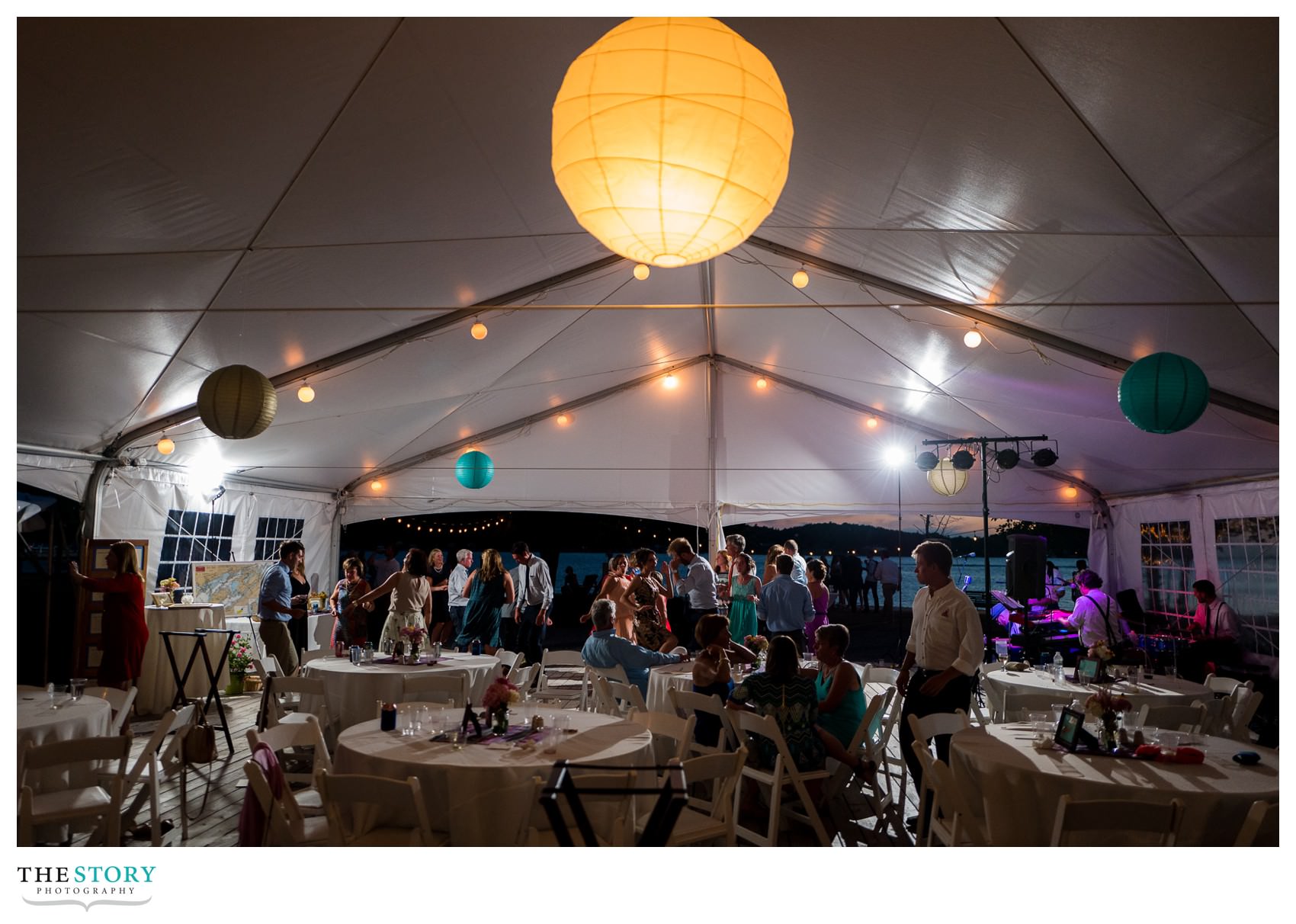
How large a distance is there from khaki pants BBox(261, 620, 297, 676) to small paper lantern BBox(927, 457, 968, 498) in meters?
7.09

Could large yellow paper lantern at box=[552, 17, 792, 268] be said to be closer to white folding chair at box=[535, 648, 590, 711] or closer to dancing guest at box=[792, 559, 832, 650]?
white folding chair at box=[535, 648, 590, 711]

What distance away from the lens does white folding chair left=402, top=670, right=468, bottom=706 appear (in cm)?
491

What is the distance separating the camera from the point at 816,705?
413 centimetres

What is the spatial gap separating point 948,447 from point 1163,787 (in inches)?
308

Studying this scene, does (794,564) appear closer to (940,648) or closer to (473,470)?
(940,648)

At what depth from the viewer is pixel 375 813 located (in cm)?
312

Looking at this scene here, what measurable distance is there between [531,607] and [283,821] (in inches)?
257

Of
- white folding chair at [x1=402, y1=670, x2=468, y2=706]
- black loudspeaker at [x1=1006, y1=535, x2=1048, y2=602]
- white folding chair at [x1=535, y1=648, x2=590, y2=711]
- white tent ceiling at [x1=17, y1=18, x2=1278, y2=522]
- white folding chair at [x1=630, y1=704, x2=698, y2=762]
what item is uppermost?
white tent ceiling at [x1=17, y1=18, x2=1278, y2=522]

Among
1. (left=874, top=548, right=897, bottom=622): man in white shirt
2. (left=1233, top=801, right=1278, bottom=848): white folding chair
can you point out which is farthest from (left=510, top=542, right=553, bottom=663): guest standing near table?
(left=874, top=548, right=897, bottom=622): man in white shirt

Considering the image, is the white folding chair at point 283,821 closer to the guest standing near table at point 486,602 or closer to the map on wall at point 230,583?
the guest standing near table at point 486,602

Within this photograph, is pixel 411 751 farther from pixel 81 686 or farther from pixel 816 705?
pixel 81 686

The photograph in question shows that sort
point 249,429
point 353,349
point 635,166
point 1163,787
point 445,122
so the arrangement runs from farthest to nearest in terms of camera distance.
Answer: point 353,349, point 249,429, point 445,122, point 1163,787, point 635,166

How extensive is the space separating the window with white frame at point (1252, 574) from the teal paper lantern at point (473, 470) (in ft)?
25.7

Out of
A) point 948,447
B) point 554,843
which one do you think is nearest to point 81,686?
point 554,843
